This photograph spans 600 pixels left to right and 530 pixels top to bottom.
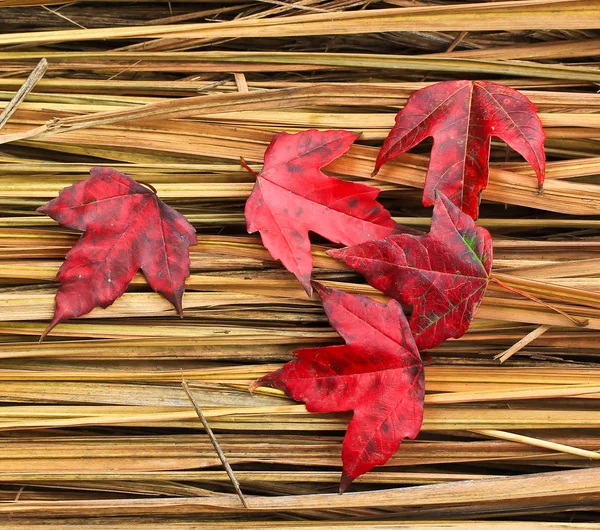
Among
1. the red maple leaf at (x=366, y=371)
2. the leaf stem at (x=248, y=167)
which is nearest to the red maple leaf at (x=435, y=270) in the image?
the red maple leaf at (x=366, y=371)

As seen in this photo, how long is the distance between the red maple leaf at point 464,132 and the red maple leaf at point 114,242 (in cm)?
37

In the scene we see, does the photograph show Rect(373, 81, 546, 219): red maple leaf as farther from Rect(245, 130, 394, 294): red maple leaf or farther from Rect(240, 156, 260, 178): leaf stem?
Rect(240, 156, 260, 178): leaf stem

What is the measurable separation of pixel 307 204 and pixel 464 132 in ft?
0.94

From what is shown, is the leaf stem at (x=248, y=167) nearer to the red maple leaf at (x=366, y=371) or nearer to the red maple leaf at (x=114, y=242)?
the red maple leaf at (x=114, y=242)

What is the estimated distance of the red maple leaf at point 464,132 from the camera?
1043 mm

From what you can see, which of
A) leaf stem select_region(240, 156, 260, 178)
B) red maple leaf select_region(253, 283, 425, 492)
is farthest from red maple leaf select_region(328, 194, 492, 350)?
leaf stem select_region(240, 156, 260, 178)

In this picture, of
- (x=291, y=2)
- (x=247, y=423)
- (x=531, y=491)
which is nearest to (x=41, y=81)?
(x=291, y=2)

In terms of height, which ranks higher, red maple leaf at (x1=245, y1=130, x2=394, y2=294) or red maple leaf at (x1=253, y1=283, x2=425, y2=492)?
red maple leaf at (x1=245, y1=130, x2=394, y2=294)

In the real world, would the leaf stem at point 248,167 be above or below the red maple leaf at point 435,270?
above

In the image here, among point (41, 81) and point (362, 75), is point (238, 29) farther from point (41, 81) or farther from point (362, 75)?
point (41, 81)

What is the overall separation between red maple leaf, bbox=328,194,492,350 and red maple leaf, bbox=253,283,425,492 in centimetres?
3

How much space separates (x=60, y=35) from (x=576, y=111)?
92 cm

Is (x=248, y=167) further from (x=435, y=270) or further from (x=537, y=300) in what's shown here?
(x=537, y=300)

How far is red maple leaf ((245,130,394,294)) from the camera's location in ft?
3.46
